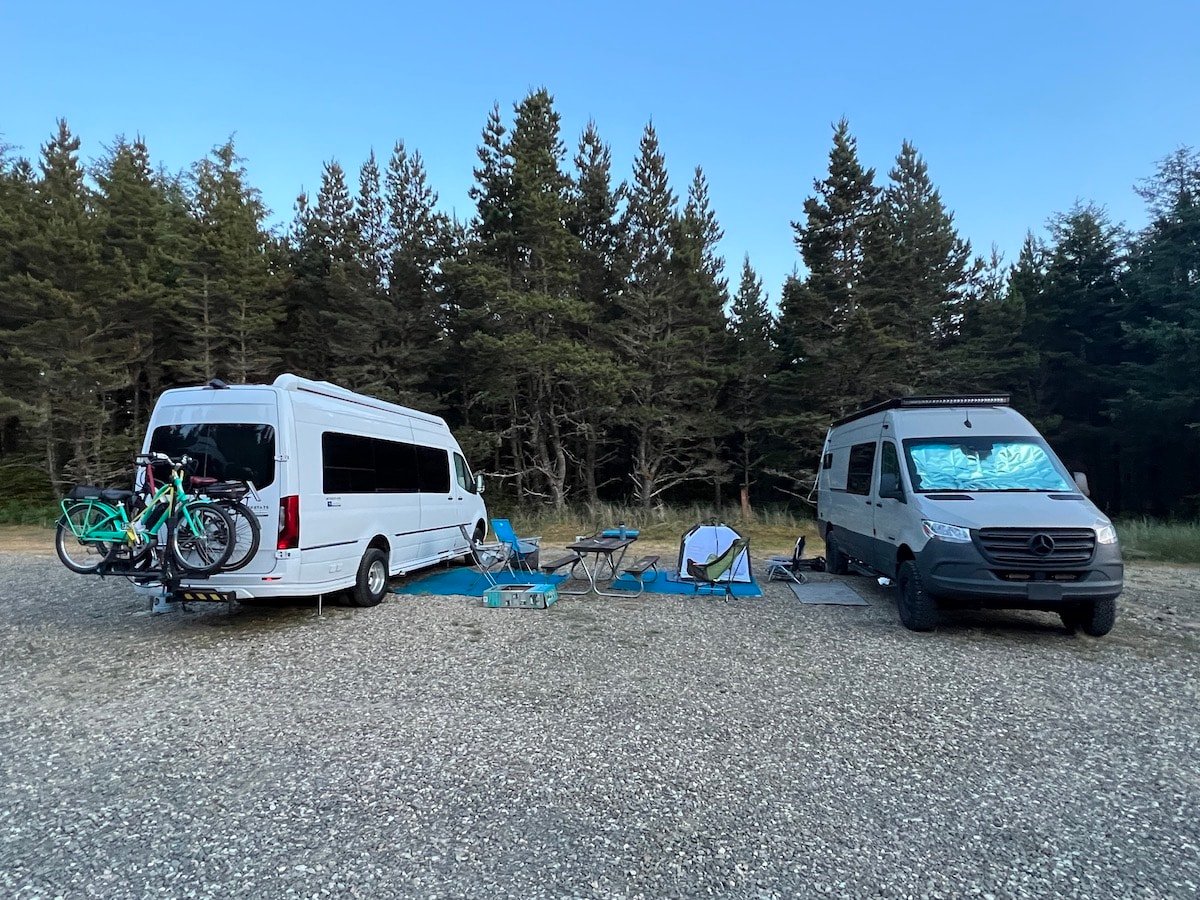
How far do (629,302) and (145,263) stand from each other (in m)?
16.2

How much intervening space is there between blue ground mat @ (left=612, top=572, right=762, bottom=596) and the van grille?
333 cm

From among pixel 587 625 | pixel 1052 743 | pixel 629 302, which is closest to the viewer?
pixel 1052 743

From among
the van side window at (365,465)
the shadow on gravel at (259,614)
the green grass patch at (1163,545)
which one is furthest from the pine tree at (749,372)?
the shadow on gravel at (259,614)

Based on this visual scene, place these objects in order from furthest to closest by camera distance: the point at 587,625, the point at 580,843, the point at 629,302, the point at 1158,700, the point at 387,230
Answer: the point at 387,230 < the point at 629,302 < the point at 587,625 < the point at 1158,700 < the point at 580,843

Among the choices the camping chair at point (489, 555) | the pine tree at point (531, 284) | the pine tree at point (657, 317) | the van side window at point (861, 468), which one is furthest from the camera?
the pine tree at point (657, 317)

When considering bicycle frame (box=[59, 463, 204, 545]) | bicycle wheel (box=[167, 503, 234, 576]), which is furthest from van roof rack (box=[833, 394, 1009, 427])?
bicycle frame (box=[59, 463, 204, 545])

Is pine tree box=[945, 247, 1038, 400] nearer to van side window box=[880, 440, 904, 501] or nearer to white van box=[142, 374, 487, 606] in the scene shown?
van side window box=[880, 440, 904, 501]

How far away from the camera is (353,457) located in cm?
758

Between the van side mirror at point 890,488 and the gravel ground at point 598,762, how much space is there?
1.47 m

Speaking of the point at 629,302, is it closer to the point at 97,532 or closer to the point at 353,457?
the point at 353,457

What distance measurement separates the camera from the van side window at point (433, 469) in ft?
31.0

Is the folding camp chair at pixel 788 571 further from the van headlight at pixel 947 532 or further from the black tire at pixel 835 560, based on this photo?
the van headlight at pixel 947 532

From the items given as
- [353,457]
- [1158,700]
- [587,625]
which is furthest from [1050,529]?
[353,457]

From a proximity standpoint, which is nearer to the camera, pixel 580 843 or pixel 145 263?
pixel 580 843
